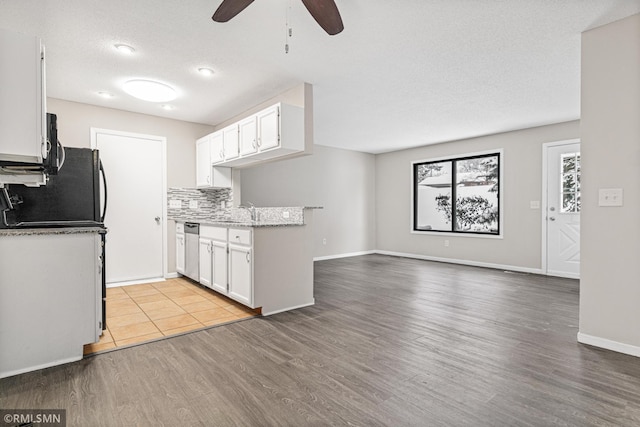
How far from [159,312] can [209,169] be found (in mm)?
2214

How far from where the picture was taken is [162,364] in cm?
225

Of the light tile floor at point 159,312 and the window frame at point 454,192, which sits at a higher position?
the window frame at point 454,192

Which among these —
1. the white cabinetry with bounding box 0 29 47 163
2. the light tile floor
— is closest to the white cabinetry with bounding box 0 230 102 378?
the light tile floor

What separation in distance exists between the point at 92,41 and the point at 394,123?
12.9 feet

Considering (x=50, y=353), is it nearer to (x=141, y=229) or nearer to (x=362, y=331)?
(x=362, y=331)

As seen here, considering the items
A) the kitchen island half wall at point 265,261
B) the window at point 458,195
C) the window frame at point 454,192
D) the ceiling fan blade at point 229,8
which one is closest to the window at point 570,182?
the window frame at point 454,192

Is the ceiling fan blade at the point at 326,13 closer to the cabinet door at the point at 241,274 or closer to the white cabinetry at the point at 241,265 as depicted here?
the white cabinetry at the point at 241,265

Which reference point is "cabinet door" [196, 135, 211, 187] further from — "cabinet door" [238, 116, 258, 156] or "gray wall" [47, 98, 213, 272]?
"cabinet door" [238, 116, 258, 156]

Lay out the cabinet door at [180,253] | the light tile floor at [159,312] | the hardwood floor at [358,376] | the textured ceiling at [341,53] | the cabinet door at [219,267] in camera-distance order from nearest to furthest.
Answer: the hardwood floor at [358,376] < the textured ceiling at [341,53] < the light tile floor at [159,312] < the cabinet door at [219,267] < the cabinet door at [180,253]

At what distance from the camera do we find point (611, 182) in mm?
2463

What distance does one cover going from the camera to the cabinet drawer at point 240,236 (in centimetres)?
327

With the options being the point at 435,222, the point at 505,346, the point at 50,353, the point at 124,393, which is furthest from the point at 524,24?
the point at 435,222

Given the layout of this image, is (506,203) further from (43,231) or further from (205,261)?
(43,231)

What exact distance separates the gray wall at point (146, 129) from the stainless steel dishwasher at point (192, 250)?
1.55ft
